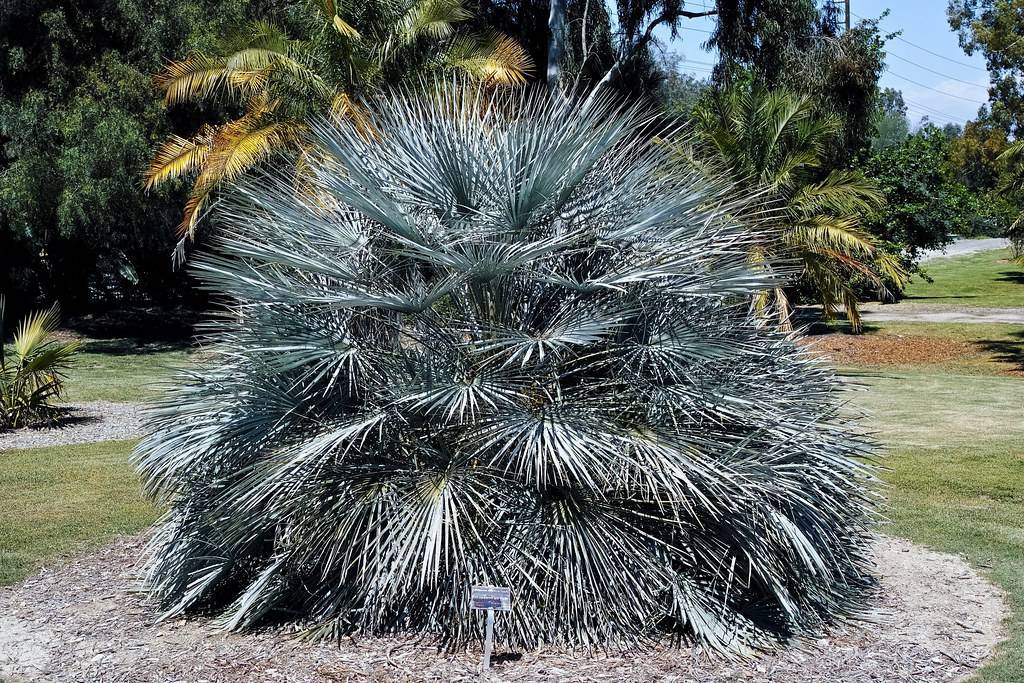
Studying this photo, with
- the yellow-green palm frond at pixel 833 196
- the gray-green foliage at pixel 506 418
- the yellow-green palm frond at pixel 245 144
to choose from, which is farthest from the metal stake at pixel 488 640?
the yellow-green palm frond at pixel 833 196

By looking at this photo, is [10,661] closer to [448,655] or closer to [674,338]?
[448,655]

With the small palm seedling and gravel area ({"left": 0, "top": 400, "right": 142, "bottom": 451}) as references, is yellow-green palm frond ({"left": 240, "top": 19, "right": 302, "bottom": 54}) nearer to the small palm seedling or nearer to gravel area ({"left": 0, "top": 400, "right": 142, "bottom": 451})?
the small palm seedling

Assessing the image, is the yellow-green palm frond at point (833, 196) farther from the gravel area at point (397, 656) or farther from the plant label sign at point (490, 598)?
the plant label sign at point (490, 598)

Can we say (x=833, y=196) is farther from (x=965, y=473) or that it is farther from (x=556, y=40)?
(x=965, y=473)

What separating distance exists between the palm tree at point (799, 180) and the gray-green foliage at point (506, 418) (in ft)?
36.9

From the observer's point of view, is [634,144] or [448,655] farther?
[634,144]

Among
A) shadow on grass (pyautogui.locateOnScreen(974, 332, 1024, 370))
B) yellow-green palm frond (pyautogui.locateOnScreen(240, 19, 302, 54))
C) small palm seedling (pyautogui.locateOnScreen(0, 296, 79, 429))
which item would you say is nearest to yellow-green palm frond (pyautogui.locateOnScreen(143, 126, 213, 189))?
yellow-green palm frond (pyautogui.locateOnScreen(240, 19, 302, 54))

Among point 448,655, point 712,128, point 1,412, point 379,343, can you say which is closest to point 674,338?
point 379,343

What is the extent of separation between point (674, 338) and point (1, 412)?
11885 mm

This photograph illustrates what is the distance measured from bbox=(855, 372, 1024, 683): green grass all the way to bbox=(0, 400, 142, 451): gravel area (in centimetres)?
947

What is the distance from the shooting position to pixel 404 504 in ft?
18.2

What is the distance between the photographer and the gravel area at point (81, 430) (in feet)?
45.0

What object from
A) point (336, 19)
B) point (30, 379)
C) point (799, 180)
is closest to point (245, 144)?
point (336, 19)

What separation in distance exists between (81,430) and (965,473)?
463 inches
